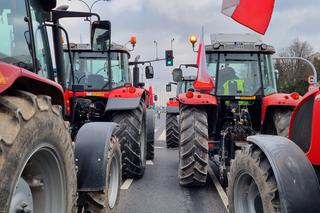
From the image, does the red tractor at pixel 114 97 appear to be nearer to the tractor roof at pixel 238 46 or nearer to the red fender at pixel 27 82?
the tractor roof at pixel 238 46

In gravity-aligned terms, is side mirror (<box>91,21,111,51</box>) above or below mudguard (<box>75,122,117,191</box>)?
above

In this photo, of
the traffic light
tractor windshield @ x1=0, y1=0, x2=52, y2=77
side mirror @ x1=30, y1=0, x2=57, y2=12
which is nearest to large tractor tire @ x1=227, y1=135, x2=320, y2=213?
tractor windshield @ x1=0, y1=0, x2=52, y2=77

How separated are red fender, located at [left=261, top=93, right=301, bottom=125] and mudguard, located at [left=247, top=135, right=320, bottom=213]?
12.9ft

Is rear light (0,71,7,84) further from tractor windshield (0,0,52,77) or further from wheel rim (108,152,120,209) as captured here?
wheel rim (108,152,120,209)

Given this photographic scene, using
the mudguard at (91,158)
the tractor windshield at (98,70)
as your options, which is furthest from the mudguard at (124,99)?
the mudguard at (91,158)

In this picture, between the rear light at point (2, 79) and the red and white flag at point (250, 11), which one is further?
the red and white flag at point (250, 11)

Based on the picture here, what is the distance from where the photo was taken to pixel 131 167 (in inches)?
302

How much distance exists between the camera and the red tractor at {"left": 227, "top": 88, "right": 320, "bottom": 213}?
307 cm

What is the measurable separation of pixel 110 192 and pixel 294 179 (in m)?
2.54

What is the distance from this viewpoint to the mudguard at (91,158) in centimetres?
405

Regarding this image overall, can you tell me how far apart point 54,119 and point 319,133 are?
201 centimetres

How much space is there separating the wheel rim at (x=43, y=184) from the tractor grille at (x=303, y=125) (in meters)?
2.14

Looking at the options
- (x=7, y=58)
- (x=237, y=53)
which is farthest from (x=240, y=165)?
(x=237, y=53)

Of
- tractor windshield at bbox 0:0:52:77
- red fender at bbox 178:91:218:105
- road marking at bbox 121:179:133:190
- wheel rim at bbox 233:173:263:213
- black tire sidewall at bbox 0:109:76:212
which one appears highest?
tractor windshield at bbox 0:0:52:77
